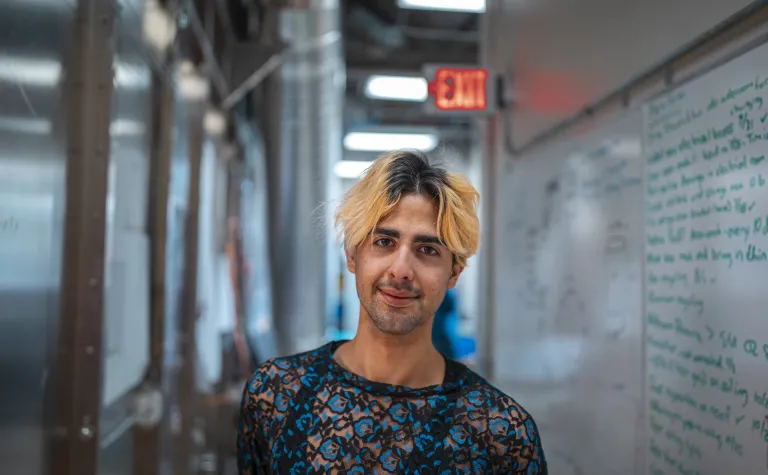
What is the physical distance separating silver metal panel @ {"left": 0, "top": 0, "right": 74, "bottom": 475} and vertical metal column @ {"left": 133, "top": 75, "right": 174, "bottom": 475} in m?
0.71

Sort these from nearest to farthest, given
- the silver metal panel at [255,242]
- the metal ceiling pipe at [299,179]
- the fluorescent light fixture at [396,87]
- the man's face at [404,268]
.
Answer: the man's face at [404,268], the metal ceiling pipe at [299,179], the silver metal panel at [255,242], the fluorescent light fixture at [396,87]

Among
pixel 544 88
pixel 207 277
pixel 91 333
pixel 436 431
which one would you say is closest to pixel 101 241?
pixel 91 333

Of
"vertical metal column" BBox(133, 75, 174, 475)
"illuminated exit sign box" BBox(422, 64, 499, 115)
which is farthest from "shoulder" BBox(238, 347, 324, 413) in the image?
"illuminated exit sign box" BBox(422, 64, 499, 115)

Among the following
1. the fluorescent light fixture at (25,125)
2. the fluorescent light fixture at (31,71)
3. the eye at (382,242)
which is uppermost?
the fluorescent light fixture at (31,71)

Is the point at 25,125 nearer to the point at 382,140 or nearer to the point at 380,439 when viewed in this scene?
the point at 380,439

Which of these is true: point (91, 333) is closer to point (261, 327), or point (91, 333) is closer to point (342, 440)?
point (342, 440)

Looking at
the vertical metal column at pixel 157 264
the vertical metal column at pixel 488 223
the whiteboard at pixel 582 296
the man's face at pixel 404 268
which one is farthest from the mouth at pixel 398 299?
the vertical metal column at pixel 488 223

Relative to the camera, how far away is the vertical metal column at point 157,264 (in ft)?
6.28

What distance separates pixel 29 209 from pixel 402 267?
0.59 m

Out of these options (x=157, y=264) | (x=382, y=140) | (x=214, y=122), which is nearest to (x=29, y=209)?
(x=157, y=264)

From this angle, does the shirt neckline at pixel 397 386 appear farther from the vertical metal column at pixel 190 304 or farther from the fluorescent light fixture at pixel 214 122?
the fluorescent light fixture at pixel 214 122

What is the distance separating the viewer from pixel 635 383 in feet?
5.09

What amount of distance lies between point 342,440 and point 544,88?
1.57 m

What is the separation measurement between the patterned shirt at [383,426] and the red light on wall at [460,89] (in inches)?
68.7
